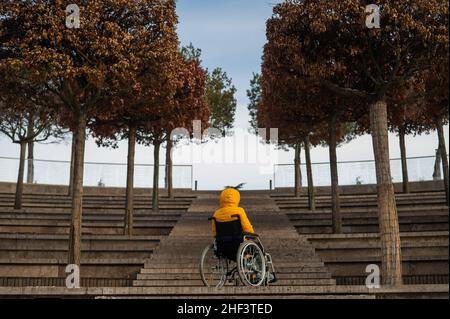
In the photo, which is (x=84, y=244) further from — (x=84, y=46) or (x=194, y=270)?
(x=84, y=46)

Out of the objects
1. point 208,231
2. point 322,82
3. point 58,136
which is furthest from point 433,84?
point 58,136

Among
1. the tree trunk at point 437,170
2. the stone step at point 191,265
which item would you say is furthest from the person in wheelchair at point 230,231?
the tree trunk at point 437,170

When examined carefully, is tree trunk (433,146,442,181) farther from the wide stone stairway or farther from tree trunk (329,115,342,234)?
tree trunk (329,115,342,234)

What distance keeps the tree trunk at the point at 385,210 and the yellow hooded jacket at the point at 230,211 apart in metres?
2.92

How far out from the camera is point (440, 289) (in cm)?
785

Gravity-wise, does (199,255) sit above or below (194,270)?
above

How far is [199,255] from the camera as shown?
13719 mm

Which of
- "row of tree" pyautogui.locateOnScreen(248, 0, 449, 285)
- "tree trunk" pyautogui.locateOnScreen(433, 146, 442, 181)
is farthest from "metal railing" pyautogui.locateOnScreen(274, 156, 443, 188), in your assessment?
"row of tree" pyautogui.locateOnScreen(248, 0, 449, 285)

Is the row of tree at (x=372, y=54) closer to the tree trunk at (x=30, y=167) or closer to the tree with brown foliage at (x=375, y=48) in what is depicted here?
the tree with brown foliage at (x=375, y=48)

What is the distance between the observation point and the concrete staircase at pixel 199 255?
11695mm

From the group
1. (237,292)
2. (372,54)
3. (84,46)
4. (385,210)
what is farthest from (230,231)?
(84,46)

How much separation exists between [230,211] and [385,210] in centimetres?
335

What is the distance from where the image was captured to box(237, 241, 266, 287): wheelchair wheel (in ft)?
29.0
